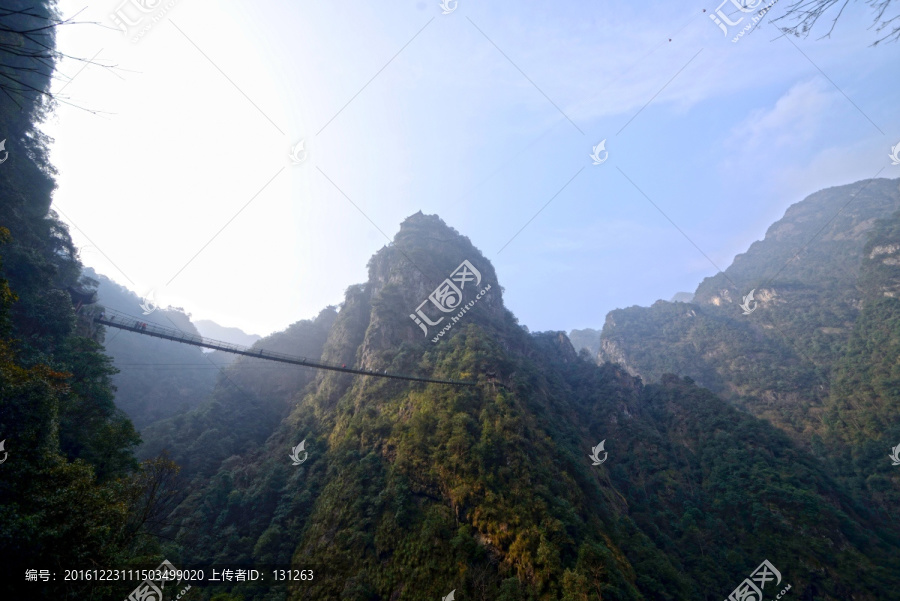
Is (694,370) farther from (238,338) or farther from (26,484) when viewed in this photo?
(238,338)

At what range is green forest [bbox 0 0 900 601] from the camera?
34.8ft

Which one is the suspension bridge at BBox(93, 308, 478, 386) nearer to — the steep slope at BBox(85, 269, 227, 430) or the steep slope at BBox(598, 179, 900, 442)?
the steep slope at BBox(85, 269, 227, 430)

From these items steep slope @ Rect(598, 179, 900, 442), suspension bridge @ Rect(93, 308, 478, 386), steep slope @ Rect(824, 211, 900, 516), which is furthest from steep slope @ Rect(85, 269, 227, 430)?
steep slope @ Rect(598, 179, 900, 442)

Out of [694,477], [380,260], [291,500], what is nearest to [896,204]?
[694,477]

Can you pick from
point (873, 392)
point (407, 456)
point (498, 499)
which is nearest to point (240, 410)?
point (407, 456)

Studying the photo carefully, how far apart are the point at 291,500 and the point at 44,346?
1450 cm

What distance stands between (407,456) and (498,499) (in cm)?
576

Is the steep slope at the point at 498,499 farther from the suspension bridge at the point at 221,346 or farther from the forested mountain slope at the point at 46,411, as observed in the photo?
the forested mountain slope at the point at 46,411

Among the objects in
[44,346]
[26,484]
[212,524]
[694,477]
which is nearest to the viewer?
[26,484]

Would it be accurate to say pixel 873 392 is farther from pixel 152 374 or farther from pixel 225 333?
pixel 225 333

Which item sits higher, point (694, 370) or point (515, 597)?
point (515, 597)

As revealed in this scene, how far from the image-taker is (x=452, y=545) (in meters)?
15.2

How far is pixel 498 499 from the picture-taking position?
1619 centimetres

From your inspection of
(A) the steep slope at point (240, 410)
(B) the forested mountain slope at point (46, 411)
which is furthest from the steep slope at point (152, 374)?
(B) the forested mountain slope at point (46, 411)
